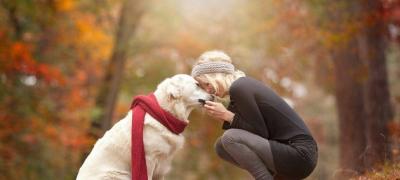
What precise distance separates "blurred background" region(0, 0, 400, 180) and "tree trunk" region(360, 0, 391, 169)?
0.02 metres

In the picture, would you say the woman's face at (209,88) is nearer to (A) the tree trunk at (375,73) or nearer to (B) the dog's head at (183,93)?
(B) the dog's head at (183,93)

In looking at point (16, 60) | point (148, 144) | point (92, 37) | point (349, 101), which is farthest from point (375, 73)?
point (92, 37)

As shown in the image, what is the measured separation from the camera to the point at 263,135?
4.85m

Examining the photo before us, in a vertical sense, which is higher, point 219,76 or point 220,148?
point 219,76

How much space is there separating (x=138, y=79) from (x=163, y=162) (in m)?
11.3

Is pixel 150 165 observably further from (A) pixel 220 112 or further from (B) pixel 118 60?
(B) pixel 118 60

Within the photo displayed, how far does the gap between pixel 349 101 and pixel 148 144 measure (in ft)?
20.7

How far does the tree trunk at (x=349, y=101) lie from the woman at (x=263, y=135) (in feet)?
17.6

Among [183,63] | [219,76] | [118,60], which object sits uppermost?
[219,76]

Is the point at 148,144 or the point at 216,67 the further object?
the point at 148,144

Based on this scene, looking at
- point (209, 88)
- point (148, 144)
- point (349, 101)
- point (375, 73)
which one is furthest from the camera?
point (349, 101)

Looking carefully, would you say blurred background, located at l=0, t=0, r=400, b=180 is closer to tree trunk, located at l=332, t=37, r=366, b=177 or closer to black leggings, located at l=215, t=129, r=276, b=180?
tree trunk, located at l=332, t=37, r=366, b=177

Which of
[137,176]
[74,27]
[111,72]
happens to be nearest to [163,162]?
[137,176]

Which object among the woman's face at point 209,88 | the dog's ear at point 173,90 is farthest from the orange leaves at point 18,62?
the woman's face at point 209,88
